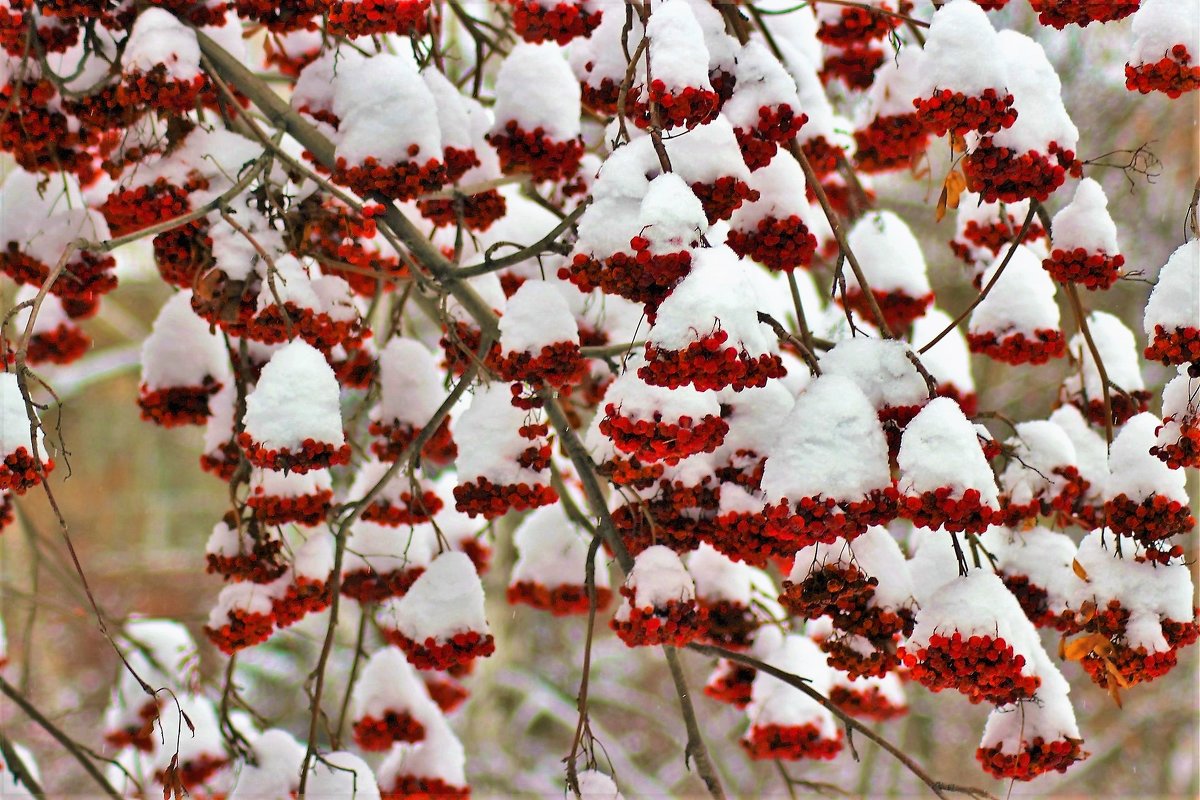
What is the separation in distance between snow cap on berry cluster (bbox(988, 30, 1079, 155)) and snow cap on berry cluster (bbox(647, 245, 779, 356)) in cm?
41

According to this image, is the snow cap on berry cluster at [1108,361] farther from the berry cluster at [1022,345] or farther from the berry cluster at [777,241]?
the berry cluster at [777,241]

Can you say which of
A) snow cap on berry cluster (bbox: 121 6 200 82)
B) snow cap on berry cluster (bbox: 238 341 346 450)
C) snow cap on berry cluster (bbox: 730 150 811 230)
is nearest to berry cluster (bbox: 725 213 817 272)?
snow cap on berry cluster (bbox: 730 150 811 230)

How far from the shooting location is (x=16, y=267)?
196 cm

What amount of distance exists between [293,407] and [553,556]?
819 mm

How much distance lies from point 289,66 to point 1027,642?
70.4 inches

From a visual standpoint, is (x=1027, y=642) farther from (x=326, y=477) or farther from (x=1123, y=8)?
(x=326, y=477)

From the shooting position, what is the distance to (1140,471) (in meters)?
1.58

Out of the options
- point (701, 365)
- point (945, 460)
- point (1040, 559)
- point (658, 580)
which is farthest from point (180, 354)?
point (1040, 559)

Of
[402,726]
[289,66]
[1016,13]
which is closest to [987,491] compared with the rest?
[402,726]

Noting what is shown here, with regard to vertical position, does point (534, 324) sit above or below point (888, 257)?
below

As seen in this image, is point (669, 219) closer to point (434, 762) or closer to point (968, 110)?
point (968, 110)

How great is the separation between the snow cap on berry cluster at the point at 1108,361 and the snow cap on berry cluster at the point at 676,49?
98cm

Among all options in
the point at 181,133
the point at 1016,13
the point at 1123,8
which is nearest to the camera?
the point at 1123,8

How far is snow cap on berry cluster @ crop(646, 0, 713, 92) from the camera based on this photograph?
4.08 feet
